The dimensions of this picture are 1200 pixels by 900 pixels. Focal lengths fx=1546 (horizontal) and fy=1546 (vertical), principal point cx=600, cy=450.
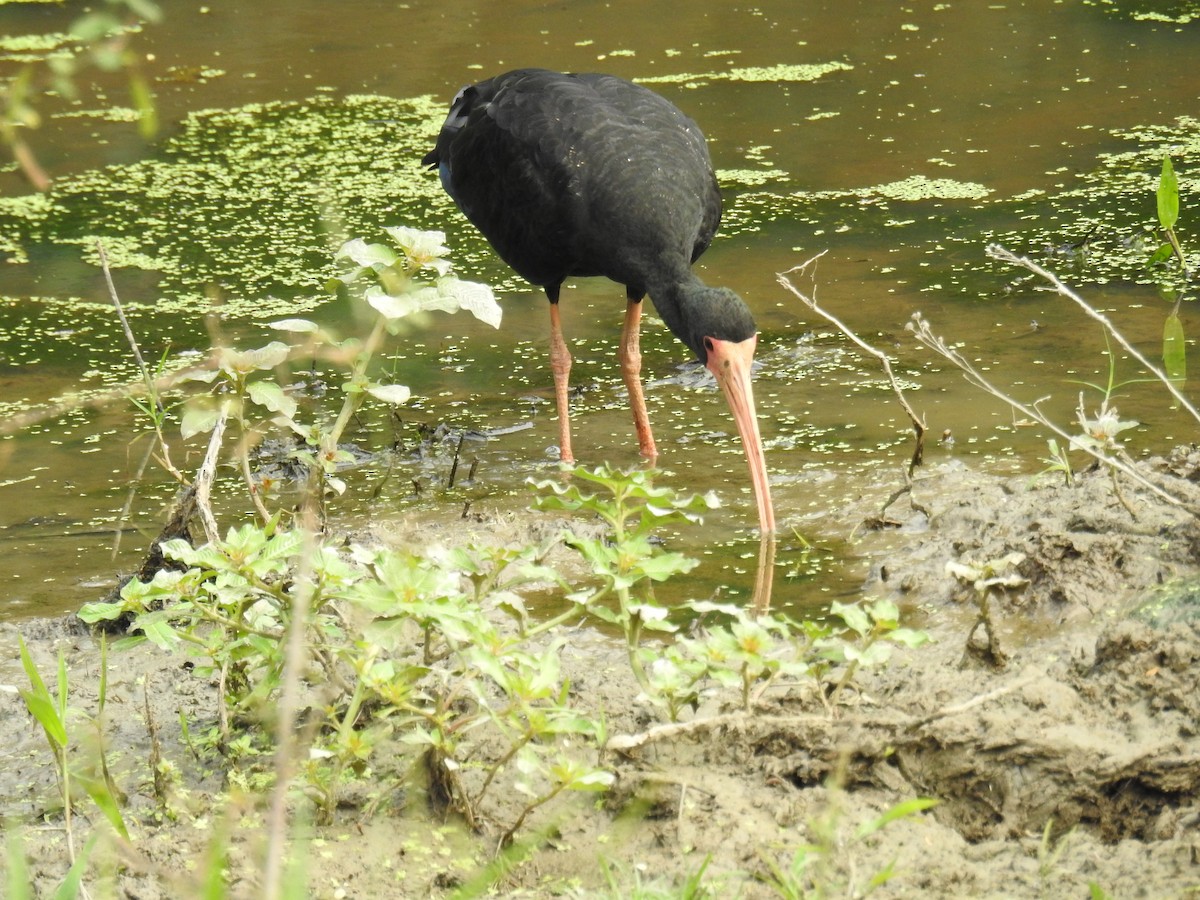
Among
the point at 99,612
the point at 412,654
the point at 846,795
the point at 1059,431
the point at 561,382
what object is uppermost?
the point at 1059,431

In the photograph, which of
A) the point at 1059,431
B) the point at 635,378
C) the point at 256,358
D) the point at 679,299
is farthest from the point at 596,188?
the point at 1059,431

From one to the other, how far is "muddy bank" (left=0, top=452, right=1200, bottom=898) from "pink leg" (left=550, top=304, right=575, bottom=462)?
1.94m

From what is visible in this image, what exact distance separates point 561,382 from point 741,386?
3.09 feet

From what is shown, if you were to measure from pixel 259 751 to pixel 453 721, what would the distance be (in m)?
0.45

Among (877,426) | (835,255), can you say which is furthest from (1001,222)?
(877,426)

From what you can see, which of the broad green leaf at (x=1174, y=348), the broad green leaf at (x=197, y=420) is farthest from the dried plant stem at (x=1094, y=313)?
the broad green leaf at (x=197, y=420)

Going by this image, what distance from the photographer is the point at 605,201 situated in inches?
195

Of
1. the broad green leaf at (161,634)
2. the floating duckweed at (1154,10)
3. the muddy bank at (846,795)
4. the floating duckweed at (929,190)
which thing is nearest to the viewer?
the muddy bank at (846,795)

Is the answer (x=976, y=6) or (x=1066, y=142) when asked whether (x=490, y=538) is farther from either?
Result: (x=976, y=6)

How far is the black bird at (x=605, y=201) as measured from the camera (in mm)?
4793

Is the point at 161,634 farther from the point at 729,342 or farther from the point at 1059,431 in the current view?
the point at 729,342

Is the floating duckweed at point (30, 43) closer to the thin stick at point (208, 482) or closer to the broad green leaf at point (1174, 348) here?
the thin stick at point (208, 482)

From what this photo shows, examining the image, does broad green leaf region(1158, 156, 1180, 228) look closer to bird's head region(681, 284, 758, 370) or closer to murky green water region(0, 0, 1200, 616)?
murky green water region(0, 0, 1200, 616)

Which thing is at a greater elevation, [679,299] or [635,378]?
[679,299]
